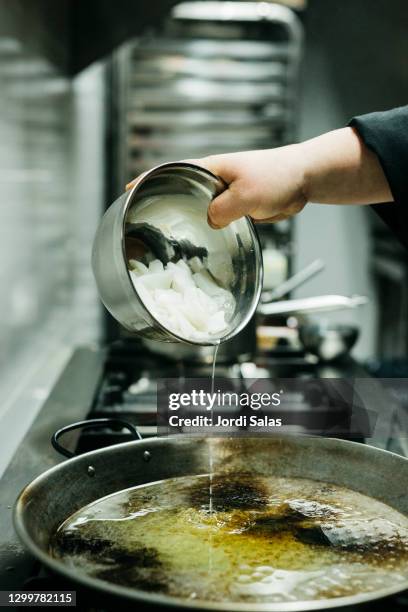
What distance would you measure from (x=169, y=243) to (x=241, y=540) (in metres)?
0.50

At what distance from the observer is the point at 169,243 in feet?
4.12

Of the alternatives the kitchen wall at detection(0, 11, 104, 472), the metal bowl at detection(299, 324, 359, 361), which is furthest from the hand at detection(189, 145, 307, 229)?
the metal bowl at detection(299, 324, 359, 361)

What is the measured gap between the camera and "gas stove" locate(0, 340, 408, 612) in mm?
1055

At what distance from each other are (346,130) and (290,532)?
0.72 meters

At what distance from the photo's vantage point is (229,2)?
13.0ft

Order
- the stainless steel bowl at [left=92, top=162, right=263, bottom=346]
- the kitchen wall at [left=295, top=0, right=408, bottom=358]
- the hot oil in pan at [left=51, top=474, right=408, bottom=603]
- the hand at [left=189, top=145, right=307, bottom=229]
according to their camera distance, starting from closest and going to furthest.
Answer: the hot oil in pan at [left=51, top=474, right=408, bottom=603]
the stainless steel bowl at [left=92, top=162, right=263, bottom=346]
the hand at [left=189, top=145, right=307, bottom=229]
the kitchen wall at [left=295, top=0, right=408, bottom=358]

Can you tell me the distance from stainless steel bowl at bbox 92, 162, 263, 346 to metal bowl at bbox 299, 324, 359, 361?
1.12 metres

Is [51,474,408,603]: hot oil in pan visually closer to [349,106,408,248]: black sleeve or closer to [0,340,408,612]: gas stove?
[0,340,408,612]: gas stove

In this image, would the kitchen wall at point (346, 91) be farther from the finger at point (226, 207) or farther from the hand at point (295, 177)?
the finger at point (226, 207)

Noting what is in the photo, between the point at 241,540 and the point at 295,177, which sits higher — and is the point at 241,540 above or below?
below

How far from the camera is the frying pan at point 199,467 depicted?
1154 mm

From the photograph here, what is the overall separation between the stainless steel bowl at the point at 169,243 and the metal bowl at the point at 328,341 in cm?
112

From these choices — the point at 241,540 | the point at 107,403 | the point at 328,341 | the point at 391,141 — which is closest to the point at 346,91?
the point at 328,341

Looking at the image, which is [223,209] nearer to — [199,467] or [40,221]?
[199,467]
